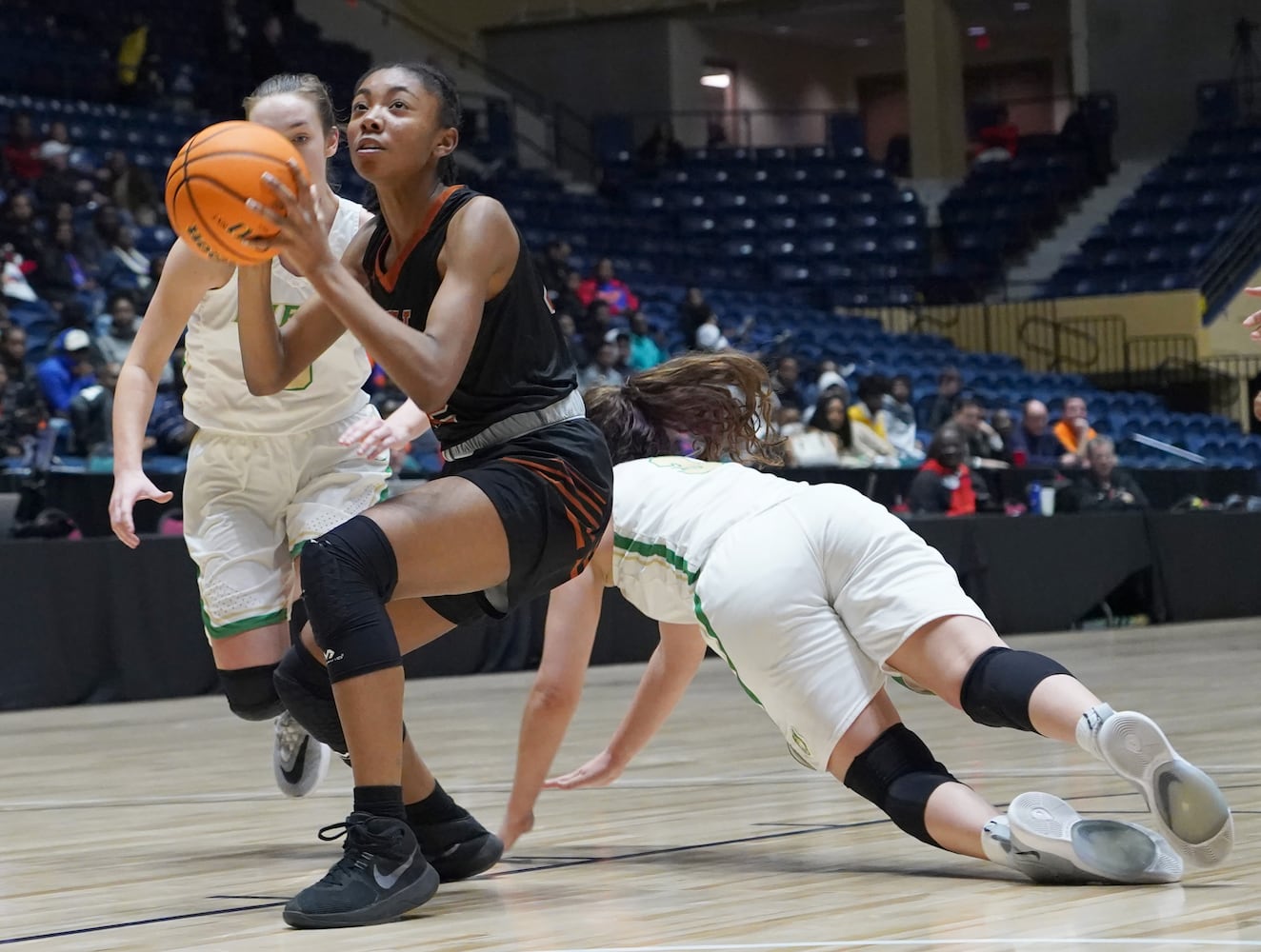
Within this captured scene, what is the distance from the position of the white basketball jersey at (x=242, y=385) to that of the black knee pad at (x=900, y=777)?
5.21 ft

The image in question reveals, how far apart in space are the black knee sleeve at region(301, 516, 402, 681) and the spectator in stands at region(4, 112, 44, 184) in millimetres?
12054

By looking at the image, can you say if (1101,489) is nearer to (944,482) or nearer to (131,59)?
(944,482)

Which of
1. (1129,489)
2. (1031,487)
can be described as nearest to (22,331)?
(1031,487)

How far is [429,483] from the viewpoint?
3244mm

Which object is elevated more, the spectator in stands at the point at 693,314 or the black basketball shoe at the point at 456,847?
the spectator in stands at the point at 693,314

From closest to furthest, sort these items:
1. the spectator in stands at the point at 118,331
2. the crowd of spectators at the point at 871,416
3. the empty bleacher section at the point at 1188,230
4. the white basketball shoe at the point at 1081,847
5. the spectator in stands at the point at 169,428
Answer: the white basketball shoe at the point at 1081,847
the spectator in stands at the point at 169,428
the spectator in stands at the point at 118,331
the crowd of spectators at the point at 871,416
the empty bleacher section at the point at 1188,230

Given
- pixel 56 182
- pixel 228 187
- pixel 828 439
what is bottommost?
pixel 828 439

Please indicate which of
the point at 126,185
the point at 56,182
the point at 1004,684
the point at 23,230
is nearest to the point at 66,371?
the point at 23,230

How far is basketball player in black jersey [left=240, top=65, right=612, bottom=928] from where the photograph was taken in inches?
117

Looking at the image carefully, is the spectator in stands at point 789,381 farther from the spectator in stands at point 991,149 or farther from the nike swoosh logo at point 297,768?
the spectator in stands at point 991,149

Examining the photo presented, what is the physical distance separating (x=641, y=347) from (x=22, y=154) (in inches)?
201

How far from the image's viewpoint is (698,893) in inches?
126

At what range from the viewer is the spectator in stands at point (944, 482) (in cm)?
1212

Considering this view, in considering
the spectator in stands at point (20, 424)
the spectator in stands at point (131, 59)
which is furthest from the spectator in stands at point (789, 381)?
the spectator in stands at point (131, 59)
